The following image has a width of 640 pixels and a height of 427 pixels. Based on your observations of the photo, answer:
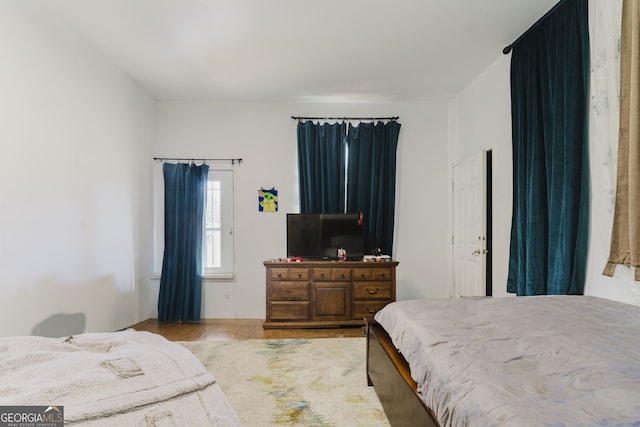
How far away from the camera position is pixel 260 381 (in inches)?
97.2

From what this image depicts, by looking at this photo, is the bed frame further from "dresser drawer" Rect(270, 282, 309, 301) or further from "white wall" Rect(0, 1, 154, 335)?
"white wall" Rect(0, 1, 154, 335)

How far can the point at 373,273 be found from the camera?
400 centimetres

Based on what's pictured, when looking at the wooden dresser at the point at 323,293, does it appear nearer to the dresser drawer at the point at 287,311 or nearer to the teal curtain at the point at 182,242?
the dresser drawer at the point at 287,311

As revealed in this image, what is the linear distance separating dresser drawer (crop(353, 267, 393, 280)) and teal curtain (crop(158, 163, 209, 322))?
6.42 ft

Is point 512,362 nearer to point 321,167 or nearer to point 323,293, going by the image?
point 323,293

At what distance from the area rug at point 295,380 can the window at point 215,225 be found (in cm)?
127

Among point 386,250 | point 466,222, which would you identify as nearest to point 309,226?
point 386,250

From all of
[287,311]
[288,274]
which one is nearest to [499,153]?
[288,274]

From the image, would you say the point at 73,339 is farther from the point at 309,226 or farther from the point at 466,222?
the point at 466,222

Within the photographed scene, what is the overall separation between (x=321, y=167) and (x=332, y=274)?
1.37 metres

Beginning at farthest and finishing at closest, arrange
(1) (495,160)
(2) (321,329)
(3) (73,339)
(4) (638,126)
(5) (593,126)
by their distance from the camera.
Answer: (2) (321,329), (1) (495,160), (5) (593,126), (4) (638,126), (3) (73,339)

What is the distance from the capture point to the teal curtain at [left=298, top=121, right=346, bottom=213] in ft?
14.5

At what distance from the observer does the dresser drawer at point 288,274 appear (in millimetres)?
3947

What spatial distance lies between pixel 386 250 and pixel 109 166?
3240 millimetres
